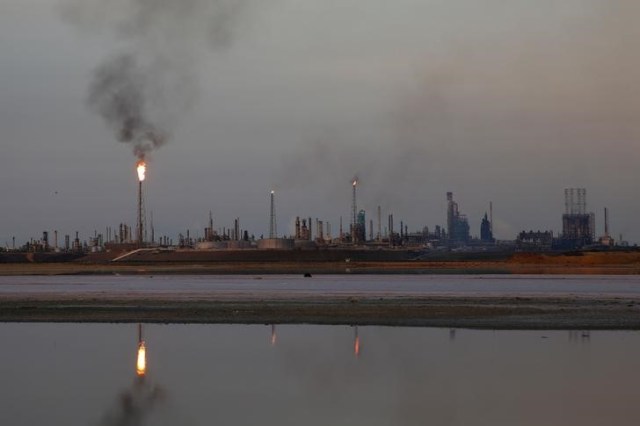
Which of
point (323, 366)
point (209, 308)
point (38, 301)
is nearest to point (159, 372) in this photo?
point (323, 366)

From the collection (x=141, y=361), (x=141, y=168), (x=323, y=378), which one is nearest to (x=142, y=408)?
(x=323, y=378)

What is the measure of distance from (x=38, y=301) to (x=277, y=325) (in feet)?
78.5

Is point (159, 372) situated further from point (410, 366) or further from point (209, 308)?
point (209, 308)

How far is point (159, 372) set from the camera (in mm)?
29344

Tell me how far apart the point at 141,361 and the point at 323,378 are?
665cm

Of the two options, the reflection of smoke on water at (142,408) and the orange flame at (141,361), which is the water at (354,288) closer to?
the orange flame at (141,361)

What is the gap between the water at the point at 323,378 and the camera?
22.3m

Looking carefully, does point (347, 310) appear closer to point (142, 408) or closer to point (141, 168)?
point (142, 408)

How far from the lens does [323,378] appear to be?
28328 mm

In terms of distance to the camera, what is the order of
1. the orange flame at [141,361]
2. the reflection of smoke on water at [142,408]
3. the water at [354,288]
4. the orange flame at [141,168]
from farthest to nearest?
1. the orange flame at [141,168]
2. the water at [354,288]
3. the orange flame at [141,361]
4. the reflection of smoke on water at [142,408]

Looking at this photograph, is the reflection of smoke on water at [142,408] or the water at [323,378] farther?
the water at [323,378]

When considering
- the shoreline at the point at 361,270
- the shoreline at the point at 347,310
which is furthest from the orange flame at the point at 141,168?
the shoreline at the point at 347,310

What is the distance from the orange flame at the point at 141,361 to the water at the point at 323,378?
0.25 meters

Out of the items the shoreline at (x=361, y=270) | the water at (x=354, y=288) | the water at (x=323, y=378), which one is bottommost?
the shoreline at (x=361, y=270)
